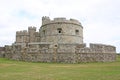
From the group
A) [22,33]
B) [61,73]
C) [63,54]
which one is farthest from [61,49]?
[22,33]

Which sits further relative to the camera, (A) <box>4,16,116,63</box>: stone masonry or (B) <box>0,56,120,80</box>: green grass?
(A) <box>4,16,116,63</box>: stone masonry

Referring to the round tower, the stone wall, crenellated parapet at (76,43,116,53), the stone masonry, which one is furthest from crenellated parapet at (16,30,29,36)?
crenellated parapet at (76,43,116,53)

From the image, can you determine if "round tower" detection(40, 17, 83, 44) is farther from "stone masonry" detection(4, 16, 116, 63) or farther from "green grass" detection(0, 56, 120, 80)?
"green grass" detection(0, 56, 120, 80)

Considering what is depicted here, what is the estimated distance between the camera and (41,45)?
76.0 feet

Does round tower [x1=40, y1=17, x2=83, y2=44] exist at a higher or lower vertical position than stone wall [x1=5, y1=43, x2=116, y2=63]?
higher

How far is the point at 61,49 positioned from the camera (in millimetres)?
21125

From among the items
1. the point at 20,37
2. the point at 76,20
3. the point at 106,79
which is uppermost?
the point at 76,20

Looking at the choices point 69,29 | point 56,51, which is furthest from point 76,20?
point 56,51

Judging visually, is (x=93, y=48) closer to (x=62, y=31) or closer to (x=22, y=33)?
(x=62, y=31)

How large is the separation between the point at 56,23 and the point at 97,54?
29.2 ft

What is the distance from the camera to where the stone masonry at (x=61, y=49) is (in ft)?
69.1

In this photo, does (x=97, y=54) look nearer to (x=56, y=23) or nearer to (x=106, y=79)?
(x=56, y=23)

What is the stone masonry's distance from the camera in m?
21.1

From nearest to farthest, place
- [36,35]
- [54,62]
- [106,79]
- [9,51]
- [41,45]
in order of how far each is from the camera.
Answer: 1. [106,79]
2. [54,62]
3. [41,45]
4. [9,51]
5. [36,35]
